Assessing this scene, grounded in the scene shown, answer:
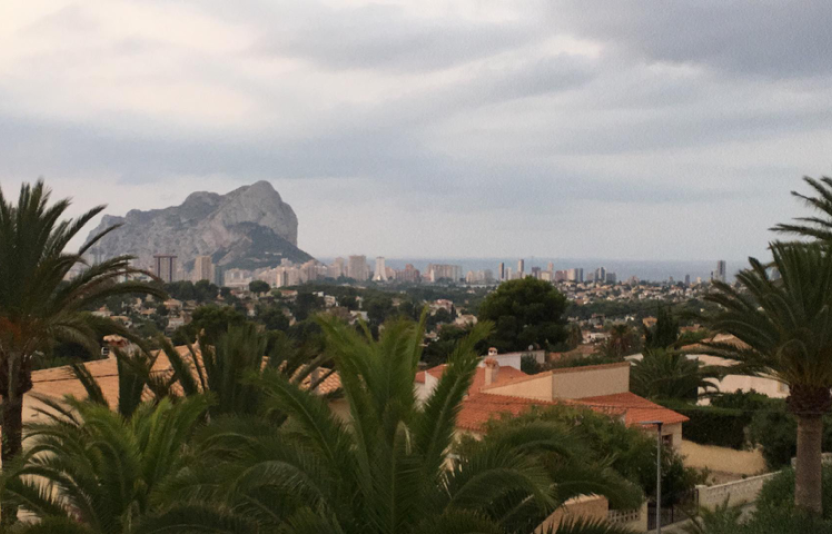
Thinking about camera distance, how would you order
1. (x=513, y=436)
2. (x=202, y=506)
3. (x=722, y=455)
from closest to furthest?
(x=202, y=506), (x=513, y=436), (x=722, y=455)

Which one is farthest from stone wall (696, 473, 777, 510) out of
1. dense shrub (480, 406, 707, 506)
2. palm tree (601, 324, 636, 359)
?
palm tree (601, 324, 636, 359)

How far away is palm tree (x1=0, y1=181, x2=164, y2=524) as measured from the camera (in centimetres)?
1171

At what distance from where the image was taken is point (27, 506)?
877cm

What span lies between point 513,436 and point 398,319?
1.51 m

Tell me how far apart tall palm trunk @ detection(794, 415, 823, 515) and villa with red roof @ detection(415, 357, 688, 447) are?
27.6ft

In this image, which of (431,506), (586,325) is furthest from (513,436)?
(586,325)

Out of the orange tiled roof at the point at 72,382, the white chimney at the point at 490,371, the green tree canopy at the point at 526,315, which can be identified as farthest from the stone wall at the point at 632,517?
the green tree canopy at the point at 526,315

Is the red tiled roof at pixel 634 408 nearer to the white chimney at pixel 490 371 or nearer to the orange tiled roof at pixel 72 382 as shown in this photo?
the white chimney at pixel 490 371

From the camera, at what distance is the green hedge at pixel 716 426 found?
88.7 feet

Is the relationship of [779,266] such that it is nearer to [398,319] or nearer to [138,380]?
[398,319]

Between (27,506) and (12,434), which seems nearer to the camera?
(27,506)

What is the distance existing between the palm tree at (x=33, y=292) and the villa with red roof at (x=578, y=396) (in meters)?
11.1

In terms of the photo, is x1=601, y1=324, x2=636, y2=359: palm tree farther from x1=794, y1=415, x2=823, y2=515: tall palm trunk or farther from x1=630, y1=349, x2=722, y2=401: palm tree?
x1=794, y1=415, x2=823, y2=515: tall palm trunk

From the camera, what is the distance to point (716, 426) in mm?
27344
